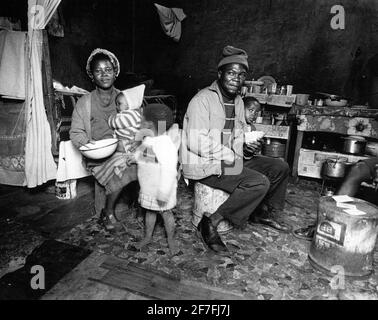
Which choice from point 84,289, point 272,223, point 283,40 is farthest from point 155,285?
point 283,40

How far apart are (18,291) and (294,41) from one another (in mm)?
6768

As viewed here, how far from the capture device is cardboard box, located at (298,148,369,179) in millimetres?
5380

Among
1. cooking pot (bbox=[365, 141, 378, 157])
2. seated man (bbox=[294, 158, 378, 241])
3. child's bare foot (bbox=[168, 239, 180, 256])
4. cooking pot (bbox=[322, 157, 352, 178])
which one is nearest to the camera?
child's bare foot (bbox=[168, 239, 180, 256])

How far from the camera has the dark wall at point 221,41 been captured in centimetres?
609

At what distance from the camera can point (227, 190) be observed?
337 centimetres

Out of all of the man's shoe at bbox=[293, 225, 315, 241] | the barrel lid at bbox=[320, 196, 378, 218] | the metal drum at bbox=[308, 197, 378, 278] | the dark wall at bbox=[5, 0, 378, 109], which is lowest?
the man's shoe at bbox=[293, 225, 315, 241]

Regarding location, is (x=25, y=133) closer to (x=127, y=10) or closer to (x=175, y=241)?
(x=175, y=241)

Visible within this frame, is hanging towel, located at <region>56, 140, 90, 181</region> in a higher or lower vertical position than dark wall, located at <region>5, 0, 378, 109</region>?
lower

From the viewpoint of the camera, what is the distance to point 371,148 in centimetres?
505

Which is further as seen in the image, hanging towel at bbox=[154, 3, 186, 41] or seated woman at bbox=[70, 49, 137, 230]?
hanging towel at bbox=[154, 3, 186, 41]

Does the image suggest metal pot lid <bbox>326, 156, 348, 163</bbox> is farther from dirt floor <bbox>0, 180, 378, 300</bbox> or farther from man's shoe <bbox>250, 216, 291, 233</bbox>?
man's shoe <bbox>250, 216, 291, 233</bbox>

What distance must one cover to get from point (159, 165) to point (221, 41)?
5.41 metres

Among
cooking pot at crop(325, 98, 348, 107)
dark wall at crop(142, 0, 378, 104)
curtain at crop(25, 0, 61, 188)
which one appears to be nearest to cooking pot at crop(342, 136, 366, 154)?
cooking pot at crop(325, 98, 348, 107)
